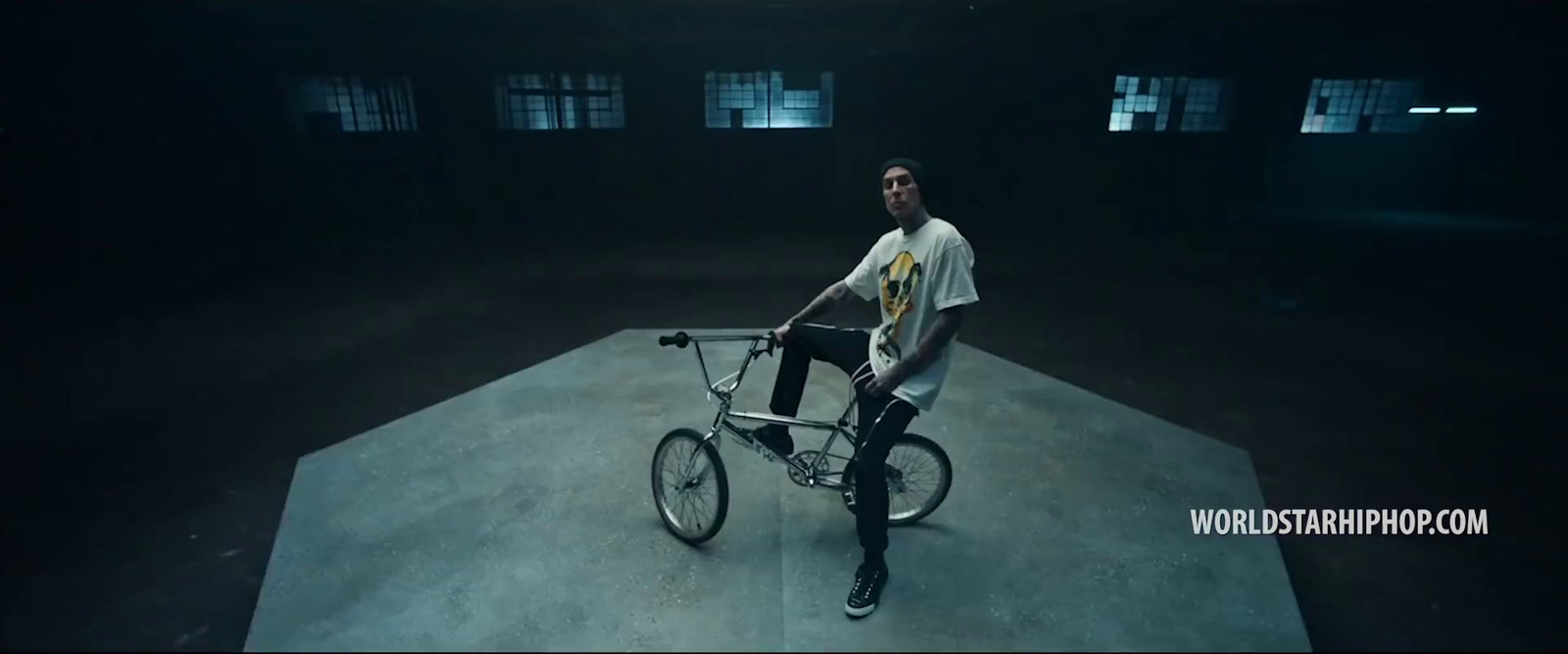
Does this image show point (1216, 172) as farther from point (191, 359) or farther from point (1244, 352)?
point (191, 359)

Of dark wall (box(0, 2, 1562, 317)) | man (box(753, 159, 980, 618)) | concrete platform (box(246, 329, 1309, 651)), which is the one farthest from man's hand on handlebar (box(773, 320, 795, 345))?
dark wall (box(0, 2, 1562, 317))

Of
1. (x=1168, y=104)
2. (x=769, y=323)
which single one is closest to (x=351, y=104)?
(x=769, y=323)

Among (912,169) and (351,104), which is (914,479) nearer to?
(912,169)

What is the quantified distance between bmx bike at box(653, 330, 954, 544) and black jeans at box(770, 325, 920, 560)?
0.28ft

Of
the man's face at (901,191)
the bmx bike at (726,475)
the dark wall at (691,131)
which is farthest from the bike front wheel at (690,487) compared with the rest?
the dark wall at (691,131)

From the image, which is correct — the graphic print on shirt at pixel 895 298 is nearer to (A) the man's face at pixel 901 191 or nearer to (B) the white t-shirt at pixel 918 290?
(B) the white t-shirt at pixel 918 290

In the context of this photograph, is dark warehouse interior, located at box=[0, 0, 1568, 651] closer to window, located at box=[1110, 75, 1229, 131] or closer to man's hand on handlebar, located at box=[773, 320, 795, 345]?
window, located at box=[1110, 75, 1229, 131]

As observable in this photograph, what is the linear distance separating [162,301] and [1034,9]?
1064 centimetres

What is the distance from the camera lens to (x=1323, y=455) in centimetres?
393

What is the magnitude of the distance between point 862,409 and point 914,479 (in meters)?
0.68

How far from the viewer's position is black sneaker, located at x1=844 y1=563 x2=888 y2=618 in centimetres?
236

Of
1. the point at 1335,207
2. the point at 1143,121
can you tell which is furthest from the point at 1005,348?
the point at 1335,207

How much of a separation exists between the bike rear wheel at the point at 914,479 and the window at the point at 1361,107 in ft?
46.4

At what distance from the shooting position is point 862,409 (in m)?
2.47
